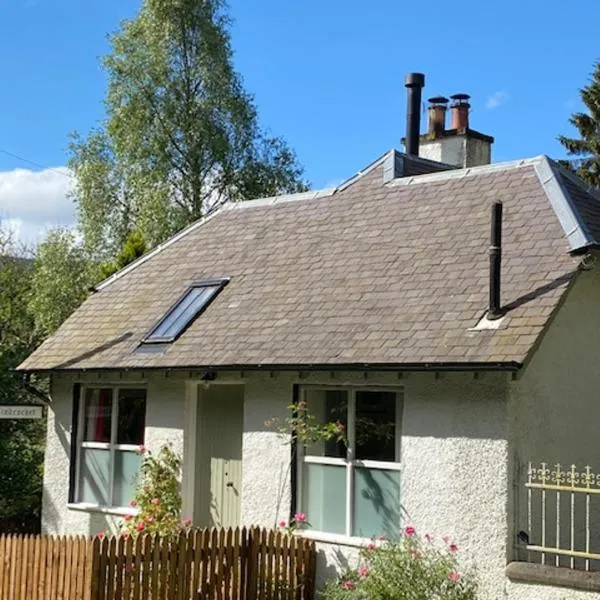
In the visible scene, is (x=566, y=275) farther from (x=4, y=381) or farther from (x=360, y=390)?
(x=4, y=381)

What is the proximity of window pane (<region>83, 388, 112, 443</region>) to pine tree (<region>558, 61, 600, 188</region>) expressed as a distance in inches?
1013

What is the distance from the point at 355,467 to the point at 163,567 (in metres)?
2.73

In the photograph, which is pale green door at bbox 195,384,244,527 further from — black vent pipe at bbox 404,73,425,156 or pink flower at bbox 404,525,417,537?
black vent pipe at bbox 404,73,425,156

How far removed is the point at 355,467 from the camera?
11.7m

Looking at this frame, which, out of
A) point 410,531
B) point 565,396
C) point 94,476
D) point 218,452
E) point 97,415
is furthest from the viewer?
point 97,415

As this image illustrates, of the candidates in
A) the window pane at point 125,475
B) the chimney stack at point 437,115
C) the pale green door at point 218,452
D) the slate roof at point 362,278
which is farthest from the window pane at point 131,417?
the chimney stack at point 437,115

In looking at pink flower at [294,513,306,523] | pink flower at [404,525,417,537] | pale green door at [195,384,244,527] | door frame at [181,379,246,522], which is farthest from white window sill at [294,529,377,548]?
door frame at [181,379,246,522]

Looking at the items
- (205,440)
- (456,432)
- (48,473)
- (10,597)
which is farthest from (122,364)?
(456,432)

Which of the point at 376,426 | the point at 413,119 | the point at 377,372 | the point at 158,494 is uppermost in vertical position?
the point at 413,119

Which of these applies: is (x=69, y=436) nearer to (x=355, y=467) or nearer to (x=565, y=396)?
(x=355, y=467)

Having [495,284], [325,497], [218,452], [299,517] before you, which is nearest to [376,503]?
[325,497]

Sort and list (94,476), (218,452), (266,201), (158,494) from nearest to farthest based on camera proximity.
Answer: (158,494), (218,452), (94,476), (266,201)

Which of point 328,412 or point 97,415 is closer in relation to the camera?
point 328,412

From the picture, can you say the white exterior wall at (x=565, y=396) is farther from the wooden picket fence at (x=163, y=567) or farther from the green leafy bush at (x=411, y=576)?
the wooden picket fence at (x=163, y=567)
